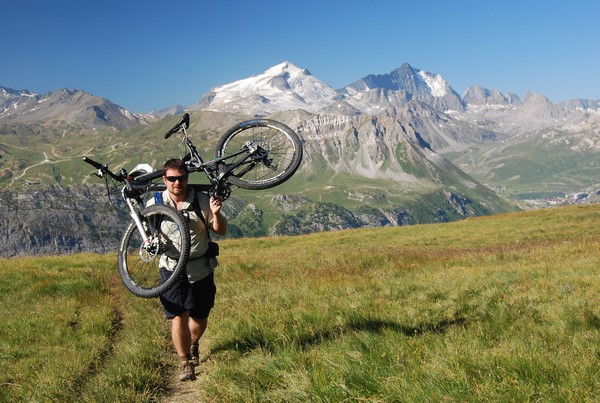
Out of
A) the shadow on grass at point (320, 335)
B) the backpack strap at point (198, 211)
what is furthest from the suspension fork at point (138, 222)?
the shadow on grass at point (320, 335)

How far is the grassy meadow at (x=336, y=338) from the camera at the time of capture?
5.32 metres

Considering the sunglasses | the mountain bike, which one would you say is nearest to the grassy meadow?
the mountain bike

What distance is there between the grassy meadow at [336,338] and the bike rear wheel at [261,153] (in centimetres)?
305

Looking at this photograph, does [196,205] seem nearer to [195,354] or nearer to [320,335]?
[195,354]

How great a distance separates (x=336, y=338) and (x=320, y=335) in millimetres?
508

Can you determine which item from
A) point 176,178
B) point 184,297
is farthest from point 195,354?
point 176,178

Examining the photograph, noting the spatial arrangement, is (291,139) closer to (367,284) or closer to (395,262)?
(367,284)

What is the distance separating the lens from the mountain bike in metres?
8.14

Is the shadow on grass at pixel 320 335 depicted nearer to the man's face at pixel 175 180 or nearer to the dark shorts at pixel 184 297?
the dark shorts at pixel 184 297

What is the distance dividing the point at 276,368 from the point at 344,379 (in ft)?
4.30

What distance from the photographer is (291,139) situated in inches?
406

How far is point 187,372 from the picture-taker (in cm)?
764

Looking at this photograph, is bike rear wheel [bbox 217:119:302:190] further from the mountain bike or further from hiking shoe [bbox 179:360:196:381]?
hiking shoe [bbox 179:360:196:381]

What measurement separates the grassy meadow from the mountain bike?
1.76m
